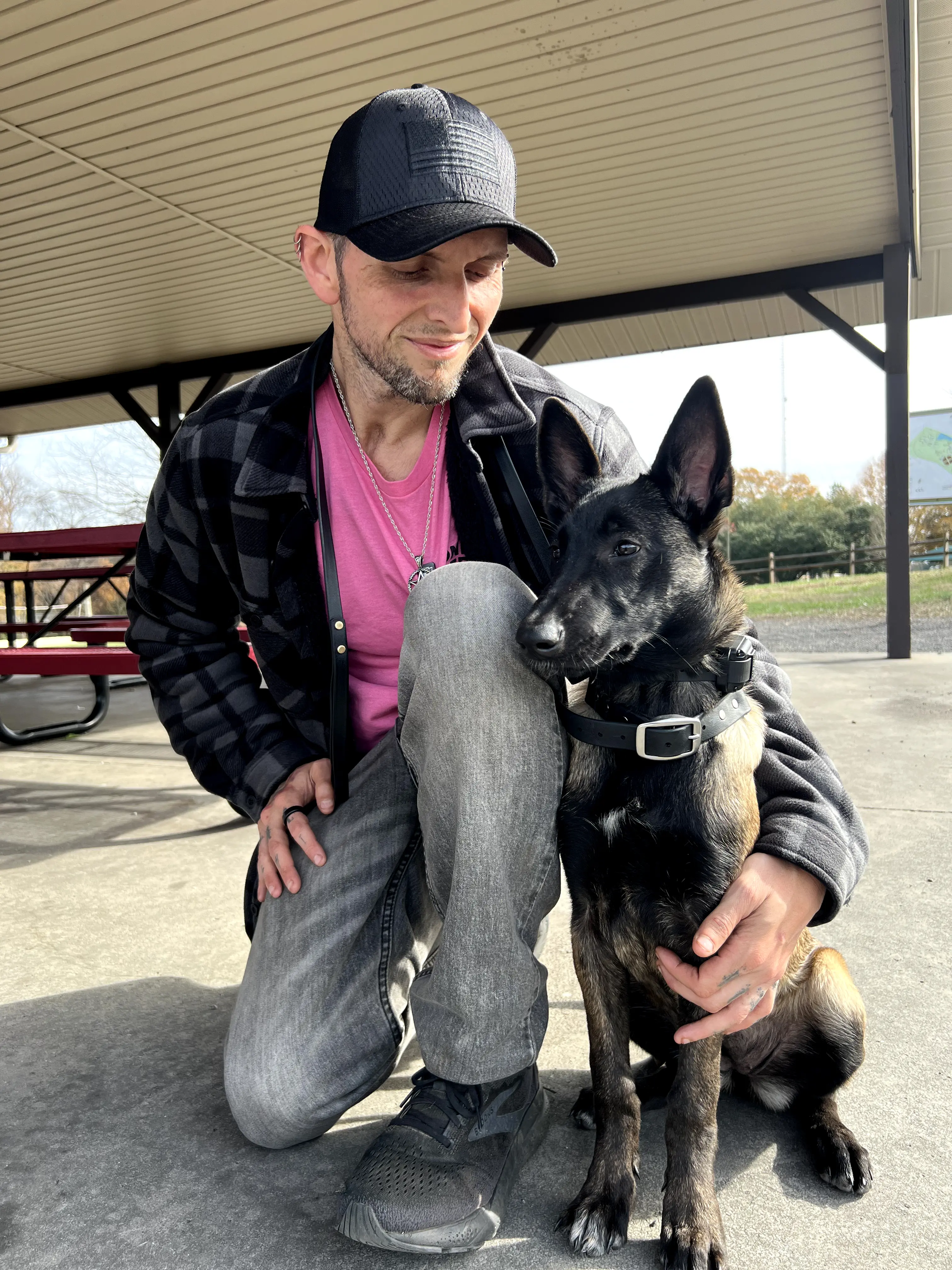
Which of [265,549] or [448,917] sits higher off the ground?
[265,549]

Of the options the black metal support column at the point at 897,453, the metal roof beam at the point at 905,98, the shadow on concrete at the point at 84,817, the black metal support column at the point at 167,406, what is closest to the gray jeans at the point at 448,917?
the shadow on concrete at the point at 84,817

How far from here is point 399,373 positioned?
1.72 m

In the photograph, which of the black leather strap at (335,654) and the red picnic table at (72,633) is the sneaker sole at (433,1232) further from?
the red picnic table at (72,633)

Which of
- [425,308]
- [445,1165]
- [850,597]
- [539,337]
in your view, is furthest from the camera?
[850,597]

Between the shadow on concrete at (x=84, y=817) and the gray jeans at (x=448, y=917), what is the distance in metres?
1.80

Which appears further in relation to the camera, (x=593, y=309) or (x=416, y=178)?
(x=593, y=309)

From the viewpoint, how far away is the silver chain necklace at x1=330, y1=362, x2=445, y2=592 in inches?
72.1

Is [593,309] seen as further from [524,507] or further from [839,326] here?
[524,507]

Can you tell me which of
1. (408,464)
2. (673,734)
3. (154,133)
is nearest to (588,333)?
(154,133)

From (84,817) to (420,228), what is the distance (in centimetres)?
293

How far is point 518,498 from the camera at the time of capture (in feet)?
5.82

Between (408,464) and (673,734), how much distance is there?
895mm

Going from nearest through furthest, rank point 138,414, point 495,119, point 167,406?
point 495,119, point 167,406, point 138,414

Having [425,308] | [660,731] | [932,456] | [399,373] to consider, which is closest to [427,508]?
[399,373]
